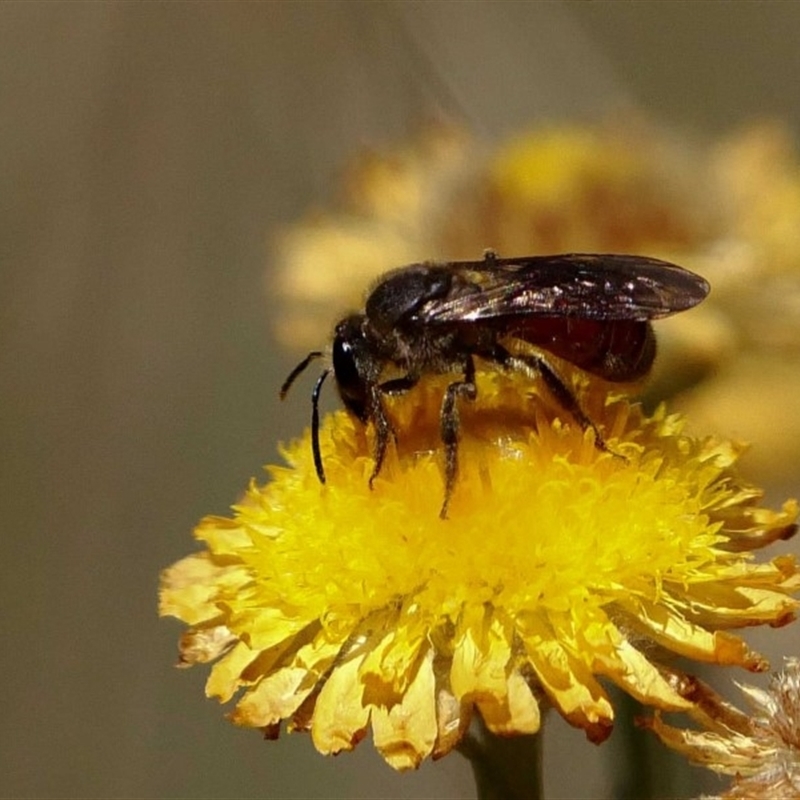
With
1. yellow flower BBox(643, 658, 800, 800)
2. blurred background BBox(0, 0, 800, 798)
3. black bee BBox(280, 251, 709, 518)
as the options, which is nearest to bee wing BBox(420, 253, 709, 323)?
black bee BBox(280, 251, 709, 518)

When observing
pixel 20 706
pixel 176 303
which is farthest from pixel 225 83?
pixel 20 706

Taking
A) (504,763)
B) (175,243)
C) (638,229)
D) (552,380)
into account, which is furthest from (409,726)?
(175,243)

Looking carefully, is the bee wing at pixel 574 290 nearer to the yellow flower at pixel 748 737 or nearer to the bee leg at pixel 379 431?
the bee leg at pixel 379 431

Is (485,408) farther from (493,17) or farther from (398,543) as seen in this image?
(493,17)

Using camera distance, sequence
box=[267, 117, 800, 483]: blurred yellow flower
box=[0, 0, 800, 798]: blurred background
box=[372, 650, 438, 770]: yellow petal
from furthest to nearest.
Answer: box=[0, 0, 800, 798]: blurred background < box=[267, 117, 800, 483]: blurred yellow flower < box=[372, 650, 438, 770]: yellow petal

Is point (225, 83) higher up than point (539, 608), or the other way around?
point (225, 83)

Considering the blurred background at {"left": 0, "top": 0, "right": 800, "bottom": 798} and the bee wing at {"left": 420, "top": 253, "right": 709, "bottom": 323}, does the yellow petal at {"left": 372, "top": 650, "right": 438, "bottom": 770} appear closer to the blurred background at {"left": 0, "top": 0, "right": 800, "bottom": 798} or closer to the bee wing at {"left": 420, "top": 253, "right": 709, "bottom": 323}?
the bee wing at {"left": 420, "top": 253, "right": 709, "bottom": 323}
